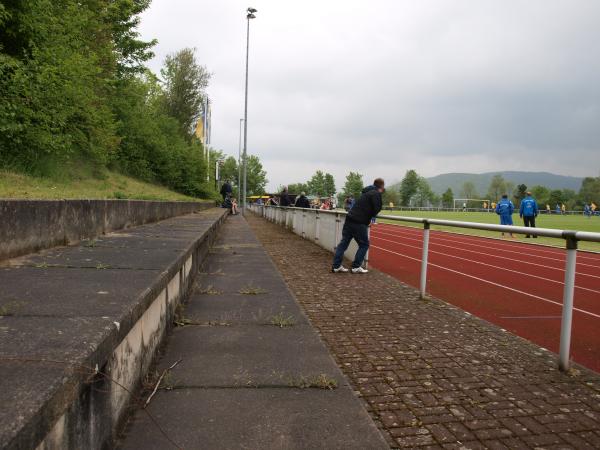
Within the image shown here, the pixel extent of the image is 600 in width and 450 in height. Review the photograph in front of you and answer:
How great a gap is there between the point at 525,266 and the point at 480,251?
9.23 feet

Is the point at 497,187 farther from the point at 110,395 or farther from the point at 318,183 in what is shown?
the point at 110,395

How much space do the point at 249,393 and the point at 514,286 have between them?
21.7 feet

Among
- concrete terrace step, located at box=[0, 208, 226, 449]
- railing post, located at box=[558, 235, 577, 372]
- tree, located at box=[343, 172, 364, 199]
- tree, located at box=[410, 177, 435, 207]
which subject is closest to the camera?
concrete terrace step, located at box=[0, 208, 226, 449]

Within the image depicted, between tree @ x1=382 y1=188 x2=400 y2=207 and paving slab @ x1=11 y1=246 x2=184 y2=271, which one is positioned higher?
tree @ x1=382 y1=188 x2=400 y2=207

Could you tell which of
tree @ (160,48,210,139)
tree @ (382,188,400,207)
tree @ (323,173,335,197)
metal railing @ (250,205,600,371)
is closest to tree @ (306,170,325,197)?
tree @ (323,173,335,197)

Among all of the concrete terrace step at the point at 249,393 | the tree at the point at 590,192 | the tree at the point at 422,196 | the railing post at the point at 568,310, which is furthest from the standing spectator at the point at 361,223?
the tree at the point at 590,192

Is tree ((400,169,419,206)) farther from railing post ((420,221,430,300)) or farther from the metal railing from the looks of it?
railing post ((420,221,430,300))

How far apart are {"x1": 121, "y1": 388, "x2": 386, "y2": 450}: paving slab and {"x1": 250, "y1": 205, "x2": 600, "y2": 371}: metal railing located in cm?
213

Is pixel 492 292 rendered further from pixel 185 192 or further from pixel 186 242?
pixel 185 192

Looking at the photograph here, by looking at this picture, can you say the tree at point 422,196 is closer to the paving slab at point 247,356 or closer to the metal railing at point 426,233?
the metal railing at point 426,233

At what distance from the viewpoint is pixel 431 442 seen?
2.30m

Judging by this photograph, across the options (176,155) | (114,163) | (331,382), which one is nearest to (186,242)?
(331,382)

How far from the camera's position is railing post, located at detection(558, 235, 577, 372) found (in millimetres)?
3451

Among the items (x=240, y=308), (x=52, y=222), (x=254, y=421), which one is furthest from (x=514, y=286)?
(x=52, y=222)
